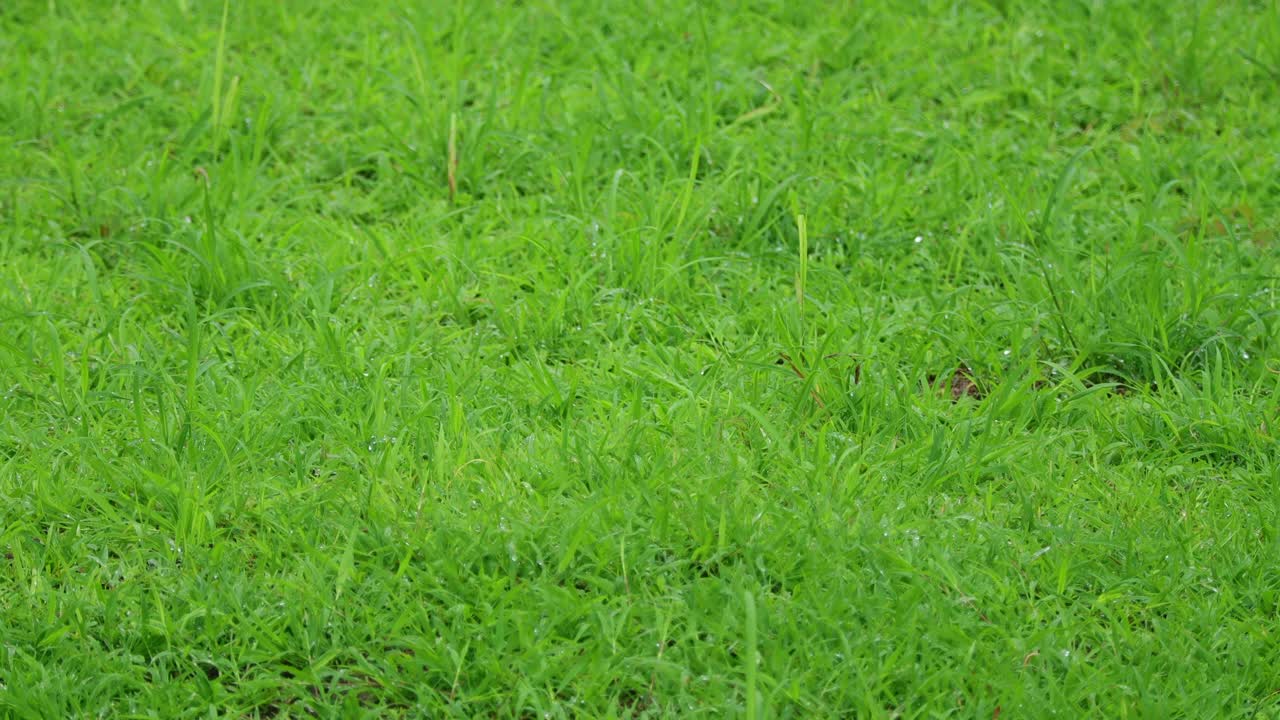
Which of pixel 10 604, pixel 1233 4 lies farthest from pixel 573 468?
pixel 1233 4

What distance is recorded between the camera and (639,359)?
11.4ft

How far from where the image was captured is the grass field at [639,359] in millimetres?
2654

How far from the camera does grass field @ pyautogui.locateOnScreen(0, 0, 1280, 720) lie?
8.71 ft

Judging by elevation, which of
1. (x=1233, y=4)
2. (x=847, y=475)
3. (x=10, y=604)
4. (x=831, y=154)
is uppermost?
(x=1233, y=4)

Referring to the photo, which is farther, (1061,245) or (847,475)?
(1061,245)

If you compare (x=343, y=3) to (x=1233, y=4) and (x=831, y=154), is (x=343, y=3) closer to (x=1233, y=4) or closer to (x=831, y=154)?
(x=831, y=154)

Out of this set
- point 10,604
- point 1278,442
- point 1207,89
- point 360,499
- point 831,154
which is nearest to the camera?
point 10,604

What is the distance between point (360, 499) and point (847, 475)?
1.09 metres

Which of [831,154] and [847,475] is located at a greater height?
[831,154]

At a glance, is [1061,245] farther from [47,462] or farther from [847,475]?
[47,462]

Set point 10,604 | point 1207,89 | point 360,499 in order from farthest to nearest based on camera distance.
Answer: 1. point 1207,89
2. point 360,499
3. point 10,604

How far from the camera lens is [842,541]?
2854mm

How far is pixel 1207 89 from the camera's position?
4.61 meters

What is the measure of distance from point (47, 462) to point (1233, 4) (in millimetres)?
4386
